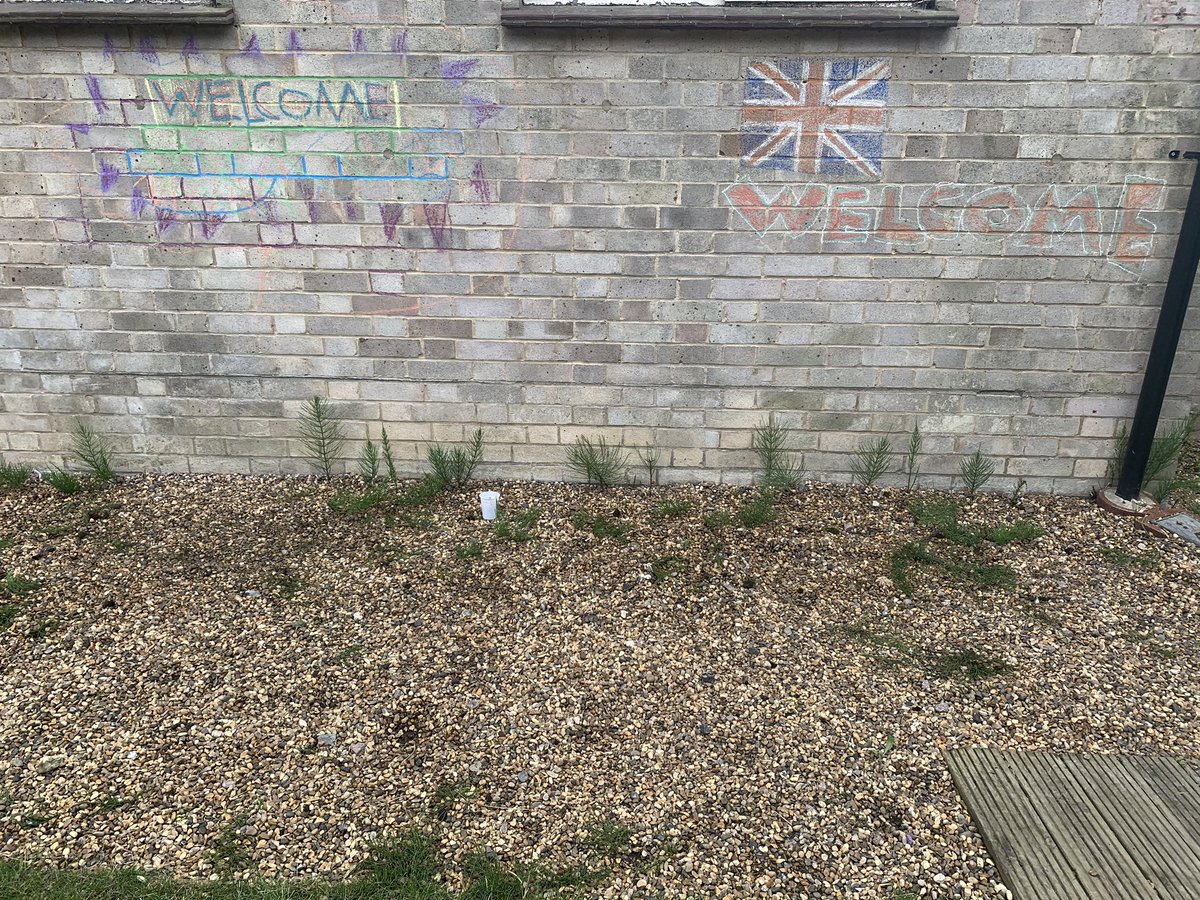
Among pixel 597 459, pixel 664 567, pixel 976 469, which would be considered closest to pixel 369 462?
pixel 597 459

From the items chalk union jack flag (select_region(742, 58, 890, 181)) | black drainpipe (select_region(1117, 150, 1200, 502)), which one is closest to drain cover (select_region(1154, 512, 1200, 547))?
black drainpipe (select_region(1117, 150, 1200, 502))

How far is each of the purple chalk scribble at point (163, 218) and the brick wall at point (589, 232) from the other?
0.04 ft

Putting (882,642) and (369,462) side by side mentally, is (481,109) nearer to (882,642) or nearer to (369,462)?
(369,462)

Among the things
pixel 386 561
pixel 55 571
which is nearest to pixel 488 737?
pixel 386 561

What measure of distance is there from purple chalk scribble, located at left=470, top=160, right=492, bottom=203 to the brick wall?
0.9 inches

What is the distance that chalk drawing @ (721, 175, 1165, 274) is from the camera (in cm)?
412

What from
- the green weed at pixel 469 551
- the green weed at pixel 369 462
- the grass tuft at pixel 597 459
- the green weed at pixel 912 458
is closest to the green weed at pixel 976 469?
the green weed at pixel 912 458

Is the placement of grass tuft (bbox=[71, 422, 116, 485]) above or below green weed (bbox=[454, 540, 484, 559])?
above

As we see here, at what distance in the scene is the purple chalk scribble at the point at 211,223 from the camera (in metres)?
4.33

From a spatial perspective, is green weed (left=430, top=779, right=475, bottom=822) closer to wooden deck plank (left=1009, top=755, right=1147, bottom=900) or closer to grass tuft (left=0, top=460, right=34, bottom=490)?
wooden deck plank (left=1009, top=755, right=1147, bottom=900)

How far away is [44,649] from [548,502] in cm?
241

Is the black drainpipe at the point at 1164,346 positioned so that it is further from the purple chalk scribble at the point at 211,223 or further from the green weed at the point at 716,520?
the purple chalk scribble at the point at 211,223

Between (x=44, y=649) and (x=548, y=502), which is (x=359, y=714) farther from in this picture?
(x=548, y=502)

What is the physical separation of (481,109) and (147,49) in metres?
1.70
